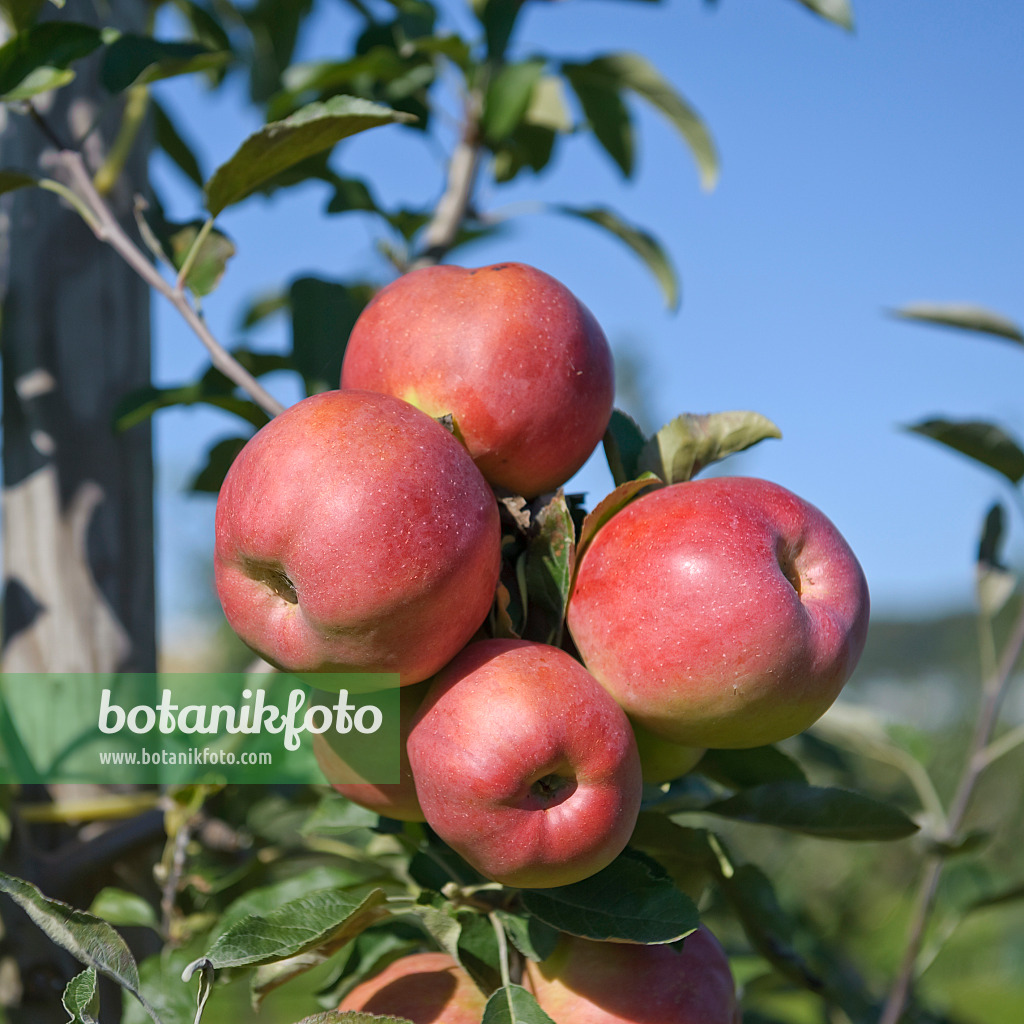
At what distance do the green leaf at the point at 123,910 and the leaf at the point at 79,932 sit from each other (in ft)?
1.08

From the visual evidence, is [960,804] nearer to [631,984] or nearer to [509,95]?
[631,984]

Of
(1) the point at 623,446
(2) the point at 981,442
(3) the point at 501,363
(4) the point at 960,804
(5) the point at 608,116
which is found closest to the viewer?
(3) the point at 501,363

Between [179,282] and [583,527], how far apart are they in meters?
0.41

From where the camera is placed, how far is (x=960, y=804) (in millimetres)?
1115

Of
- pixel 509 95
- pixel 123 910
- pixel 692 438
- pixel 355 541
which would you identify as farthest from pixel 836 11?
pixel 123 910

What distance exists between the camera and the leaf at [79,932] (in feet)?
1.61

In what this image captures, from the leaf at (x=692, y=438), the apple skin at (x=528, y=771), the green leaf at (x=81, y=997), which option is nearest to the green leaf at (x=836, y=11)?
the leaf at (x=692, y=438)

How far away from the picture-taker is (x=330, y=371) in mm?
842

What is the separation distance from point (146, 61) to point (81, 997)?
795 millimetres

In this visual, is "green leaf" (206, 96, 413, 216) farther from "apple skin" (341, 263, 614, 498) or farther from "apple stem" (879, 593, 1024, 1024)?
"apple stem" (879, 593, 1024, 1024)

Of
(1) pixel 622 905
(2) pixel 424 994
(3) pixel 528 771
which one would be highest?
(3) pixel 528 771

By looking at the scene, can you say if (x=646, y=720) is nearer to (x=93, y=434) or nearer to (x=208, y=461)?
(x=208, y=461)

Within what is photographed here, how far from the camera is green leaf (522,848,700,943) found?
536mm

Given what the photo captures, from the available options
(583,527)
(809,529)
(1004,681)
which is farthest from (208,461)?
(1004,681)
